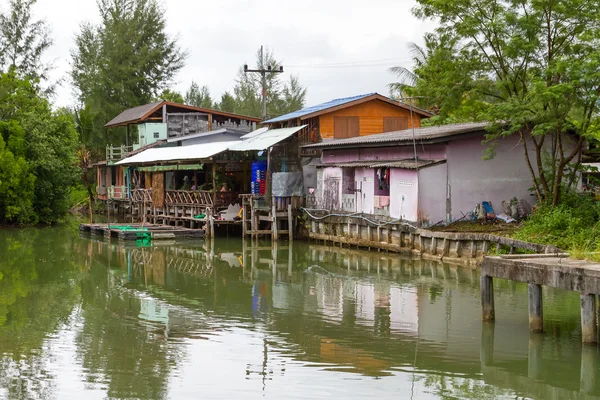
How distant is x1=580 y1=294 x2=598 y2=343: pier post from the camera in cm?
1191

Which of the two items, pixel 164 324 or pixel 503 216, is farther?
pixel 503 216

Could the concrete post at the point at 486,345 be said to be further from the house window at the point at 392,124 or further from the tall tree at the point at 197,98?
the tall tree at the point at 197,98

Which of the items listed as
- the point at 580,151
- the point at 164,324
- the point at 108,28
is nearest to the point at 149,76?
the point at 108,28

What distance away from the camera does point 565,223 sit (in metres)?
21.4

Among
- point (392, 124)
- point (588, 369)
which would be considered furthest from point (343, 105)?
point (588, 369)

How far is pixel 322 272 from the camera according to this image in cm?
2327

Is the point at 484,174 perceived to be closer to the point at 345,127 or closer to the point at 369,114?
the point at 345,127

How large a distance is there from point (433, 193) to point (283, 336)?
11816 millimetres

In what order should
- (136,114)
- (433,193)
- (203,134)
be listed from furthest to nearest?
1. (136,114)
2. (203,134)
3. (433,193)

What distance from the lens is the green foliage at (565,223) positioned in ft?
66.1

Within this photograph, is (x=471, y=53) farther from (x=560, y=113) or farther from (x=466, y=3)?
(x=560, y=113)

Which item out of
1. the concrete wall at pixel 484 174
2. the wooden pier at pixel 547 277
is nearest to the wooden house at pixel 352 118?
the concrete wall at pixel 484 174

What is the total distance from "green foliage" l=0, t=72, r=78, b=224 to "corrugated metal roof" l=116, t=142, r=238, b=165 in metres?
3.46

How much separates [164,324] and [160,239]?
1723cm
